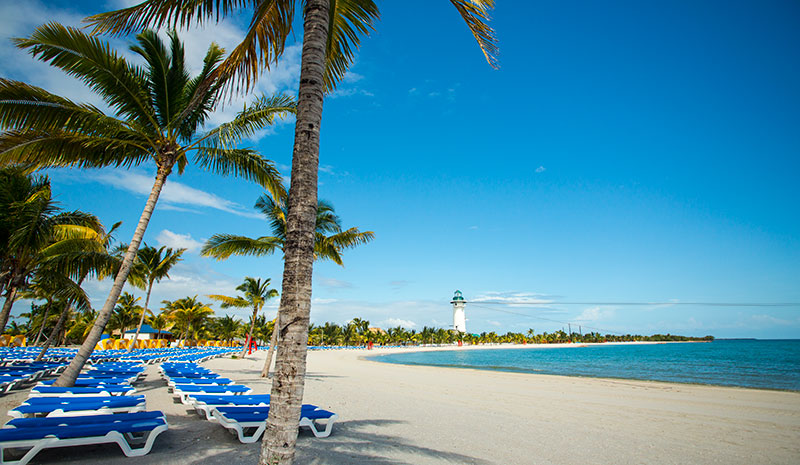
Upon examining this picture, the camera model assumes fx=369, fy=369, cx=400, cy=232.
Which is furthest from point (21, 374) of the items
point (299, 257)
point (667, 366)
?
point (667, 366)

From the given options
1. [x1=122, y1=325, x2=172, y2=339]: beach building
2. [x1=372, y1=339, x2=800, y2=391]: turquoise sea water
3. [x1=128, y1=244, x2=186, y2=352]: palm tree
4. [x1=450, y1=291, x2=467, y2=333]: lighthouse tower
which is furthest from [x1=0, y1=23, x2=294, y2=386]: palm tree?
[x1=450, y1=291, x2=467, y2=333]: lighthouse tower

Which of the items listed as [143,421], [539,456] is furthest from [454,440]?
[143,421]

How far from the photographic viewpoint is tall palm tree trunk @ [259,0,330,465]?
8.66ft

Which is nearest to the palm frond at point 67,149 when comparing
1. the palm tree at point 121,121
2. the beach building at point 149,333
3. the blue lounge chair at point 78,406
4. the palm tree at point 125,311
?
the palm tree at point 121,121

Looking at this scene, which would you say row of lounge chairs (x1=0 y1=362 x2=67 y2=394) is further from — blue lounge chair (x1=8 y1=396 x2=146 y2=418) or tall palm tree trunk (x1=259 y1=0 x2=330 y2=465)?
tall palm tree trunk (x1=259 y1=0 x2=330 y2=465)

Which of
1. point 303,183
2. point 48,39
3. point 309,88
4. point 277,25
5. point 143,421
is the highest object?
point 48,39

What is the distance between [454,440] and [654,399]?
10.6 metres

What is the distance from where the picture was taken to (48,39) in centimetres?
688

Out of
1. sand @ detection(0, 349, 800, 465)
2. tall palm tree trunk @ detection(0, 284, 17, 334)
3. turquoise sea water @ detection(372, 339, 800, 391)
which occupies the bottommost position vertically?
turquoise sea water @ detection(372, 339, 800, 391)

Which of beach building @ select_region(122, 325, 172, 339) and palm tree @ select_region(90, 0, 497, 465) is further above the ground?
palm tree @ select_region(90, 0, 497, 465)

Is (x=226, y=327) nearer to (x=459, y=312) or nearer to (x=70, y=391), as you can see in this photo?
(x=70, y=391)

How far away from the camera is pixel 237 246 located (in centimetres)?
A: 1362

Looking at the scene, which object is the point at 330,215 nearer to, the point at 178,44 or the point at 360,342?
the point at 178,44

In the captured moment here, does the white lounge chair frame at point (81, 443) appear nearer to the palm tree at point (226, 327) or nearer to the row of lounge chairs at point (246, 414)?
the row of lounge chairs at point (246, 414)
